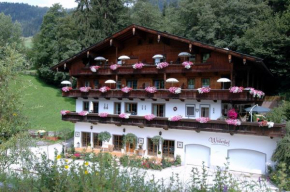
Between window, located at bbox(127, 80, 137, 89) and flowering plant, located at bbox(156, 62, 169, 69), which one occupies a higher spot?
flowering plant, located at bbox(156, 62, 169, 69)

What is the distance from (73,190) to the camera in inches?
196

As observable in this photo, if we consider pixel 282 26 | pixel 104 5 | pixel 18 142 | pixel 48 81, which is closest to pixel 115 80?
pixel 18 142

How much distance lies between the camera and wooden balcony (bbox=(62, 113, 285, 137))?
1795cm

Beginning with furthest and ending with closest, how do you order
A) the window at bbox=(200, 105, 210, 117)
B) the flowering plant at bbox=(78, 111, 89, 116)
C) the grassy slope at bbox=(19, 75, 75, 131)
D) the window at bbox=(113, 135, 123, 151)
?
the grassy slope at bbox=(19, 75, 75, 131) < the flowering plant at bbox=(78, 111, 89, 116) < the window at bbox=(113, 135, 123, 151) < the window at bbox=(200, 105, 210, 117)

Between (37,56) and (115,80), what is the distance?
32.3 meters

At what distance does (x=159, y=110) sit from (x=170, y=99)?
4.86 feet

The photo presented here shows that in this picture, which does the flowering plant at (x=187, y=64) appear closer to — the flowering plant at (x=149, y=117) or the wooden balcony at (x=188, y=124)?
the wooden balcony at (x=188, y=124)

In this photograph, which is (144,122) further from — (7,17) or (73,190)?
(7,17)

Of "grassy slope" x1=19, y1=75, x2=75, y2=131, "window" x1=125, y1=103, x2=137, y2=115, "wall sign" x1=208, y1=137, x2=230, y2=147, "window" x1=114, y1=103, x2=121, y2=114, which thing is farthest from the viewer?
"grassy slope" x1=19, y1=75, x2=75, y2=131

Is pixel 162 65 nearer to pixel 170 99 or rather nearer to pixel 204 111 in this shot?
pixel 170 99

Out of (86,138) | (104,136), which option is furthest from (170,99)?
(86,138)

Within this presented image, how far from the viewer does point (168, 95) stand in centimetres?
2170

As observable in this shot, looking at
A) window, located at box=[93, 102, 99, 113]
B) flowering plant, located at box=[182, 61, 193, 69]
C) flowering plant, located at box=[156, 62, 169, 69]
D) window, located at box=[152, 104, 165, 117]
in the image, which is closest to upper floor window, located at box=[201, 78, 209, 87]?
flowering plant, located at box=[182, 61, 193, 69]

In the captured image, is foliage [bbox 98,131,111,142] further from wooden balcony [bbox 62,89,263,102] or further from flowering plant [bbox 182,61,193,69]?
flowering plant [bbox 182,61,193,69]
